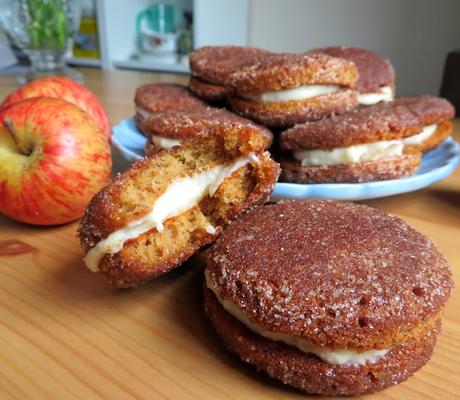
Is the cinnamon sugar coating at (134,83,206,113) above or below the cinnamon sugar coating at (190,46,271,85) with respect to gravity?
below

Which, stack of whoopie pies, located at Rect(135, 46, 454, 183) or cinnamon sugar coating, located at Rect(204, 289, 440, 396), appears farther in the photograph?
stack of whoopie pies, located at Rect(135, 46, 454, 183)

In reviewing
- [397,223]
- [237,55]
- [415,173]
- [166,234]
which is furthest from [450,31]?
[166,234]

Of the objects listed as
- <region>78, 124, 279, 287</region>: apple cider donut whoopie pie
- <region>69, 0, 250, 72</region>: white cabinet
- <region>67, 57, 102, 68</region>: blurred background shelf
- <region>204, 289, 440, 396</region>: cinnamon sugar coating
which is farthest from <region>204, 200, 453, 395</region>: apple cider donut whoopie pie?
<region>67, 57, 102, 68</region>: blurred background shelf

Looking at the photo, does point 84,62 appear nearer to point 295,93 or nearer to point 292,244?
point 295,93

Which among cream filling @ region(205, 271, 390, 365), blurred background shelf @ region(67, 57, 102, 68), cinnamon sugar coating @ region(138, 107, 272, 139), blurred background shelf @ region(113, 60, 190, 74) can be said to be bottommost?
blurred background shelf @ region(67, 57, 102, 68)

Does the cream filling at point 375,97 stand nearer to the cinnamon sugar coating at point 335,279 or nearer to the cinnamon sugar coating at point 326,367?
the cinnamon sugar coating at point 335,279

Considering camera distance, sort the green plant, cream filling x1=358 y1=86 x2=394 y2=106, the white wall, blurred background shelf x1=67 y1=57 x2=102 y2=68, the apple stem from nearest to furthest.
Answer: the apple stem < cream filling x1=358 y1=86 x2=394 y2=106 < the green plant < the white wall < blurred background shelf x1=67 y1=57 x2=102 y2=68

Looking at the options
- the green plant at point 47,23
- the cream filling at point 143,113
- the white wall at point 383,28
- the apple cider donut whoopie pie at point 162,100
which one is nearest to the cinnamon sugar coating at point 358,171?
the apple cider donut whoopie pie at point 162,100

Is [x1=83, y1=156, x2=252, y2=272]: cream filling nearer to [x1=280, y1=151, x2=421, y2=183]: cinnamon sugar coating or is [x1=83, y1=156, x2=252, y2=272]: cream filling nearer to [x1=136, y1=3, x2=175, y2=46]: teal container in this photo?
[x1=280, y1=151, x2=421, y2=183]: cinnamon sugar coating
